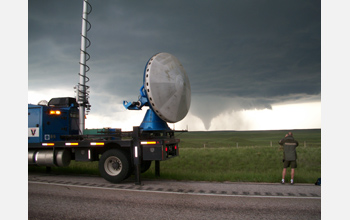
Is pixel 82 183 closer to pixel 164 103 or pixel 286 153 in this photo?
pixel 164 103

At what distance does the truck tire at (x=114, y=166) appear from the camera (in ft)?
30.6

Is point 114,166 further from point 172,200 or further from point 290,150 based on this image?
point 290,150

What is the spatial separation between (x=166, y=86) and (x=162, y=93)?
0.33 meters

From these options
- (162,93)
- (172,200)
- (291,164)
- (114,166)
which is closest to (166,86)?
(162,93)

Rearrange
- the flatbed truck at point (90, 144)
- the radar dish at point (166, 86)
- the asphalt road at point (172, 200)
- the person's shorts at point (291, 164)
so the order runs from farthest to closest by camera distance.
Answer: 1. the radar dish at point (166, 86)
2. the person's shorts at point (291, 164)
3. the flatbed truck at point (90, 144)
4. the asphalt road at point (172, 200)

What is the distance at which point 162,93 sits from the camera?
9.96 m

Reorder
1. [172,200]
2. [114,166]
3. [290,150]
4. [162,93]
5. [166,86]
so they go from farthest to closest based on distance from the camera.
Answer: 1. [166,86]
2. [162,93]
3. [290,150]
4. [114,166]
5. [172,200]

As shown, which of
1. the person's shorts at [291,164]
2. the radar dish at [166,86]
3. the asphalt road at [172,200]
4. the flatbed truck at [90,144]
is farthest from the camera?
the radar dish at [166,86]

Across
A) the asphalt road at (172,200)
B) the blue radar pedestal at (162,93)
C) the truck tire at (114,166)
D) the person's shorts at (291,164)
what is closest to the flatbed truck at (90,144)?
the truck tire at (114,166)

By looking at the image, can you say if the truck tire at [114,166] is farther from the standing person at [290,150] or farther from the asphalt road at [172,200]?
the standing person at [290,150]

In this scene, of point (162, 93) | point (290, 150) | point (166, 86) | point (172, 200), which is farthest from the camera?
point (166, 86)

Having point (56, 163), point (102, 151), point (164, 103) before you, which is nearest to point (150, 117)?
point (164, 103)

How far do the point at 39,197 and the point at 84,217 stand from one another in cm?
265

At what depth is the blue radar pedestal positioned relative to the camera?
386 inches
